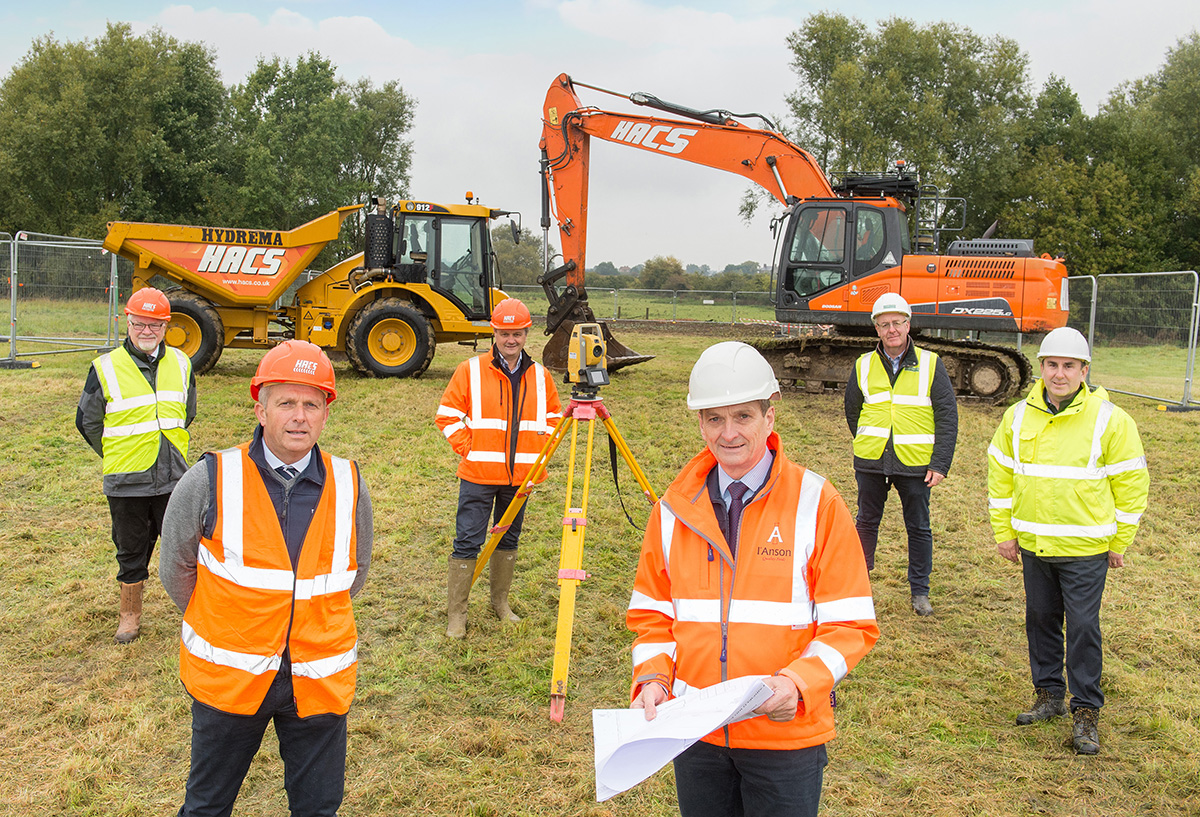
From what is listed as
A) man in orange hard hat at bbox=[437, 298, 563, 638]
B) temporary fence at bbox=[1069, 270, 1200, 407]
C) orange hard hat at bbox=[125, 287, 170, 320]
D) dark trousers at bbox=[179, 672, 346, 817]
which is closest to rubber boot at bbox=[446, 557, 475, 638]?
man in orange hard hat at bbox=[437, 298, 563, 638]

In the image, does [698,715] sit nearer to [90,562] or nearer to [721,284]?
[90,562]

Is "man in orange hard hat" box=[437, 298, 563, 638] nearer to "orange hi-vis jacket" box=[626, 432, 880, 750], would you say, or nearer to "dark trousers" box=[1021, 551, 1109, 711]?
"dark trousers" box=[1021, 551, 1109, 711]

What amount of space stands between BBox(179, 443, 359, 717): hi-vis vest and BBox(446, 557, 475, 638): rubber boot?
8.33 ft

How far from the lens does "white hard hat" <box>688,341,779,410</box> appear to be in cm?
226

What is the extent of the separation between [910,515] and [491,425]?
9.06ft

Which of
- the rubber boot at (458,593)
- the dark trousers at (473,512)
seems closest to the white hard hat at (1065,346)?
the dark trousers at (473,512)

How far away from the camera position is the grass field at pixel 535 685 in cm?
368

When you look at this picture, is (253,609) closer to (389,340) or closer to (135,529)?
(135,529)

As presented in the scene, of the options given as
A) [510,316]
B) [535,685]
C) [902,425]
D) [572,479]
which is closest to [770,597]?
[572,479]

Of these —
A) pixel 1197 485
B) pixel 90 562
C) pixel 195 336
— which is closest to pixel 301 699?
pixel 90 562

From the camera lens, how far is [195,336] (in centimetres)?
1337

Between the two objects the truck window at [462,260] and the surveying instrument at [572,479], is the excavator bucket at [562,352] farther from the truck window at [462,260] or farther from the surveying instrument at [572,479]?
the surveying instrument at [572,479]

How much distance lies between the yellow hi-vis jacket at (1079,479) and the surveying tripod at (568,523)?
71.7 inches

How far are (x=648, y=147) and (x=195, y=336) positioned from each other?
24.7 feet
